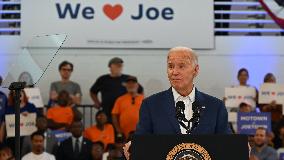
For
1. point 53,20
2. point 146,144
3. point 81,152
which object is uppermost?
point 53,20

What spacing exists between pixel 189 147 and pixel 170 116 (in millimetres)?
451

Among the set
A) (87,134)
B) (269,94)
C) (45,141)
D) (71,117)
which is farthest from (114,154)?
(269,94)

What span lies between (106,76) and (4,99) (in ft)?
5.66

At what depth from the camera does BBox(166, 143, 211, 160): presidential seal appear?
143 inches

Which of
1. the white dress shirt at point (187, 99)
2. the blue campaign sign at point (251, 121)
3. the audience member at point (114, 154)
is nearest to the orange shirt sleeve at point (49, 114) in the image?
the audience member at point (114, 154)

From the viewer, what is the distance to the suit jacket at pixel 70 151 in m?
10.2

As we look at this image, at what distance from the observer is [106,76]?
38.5ft

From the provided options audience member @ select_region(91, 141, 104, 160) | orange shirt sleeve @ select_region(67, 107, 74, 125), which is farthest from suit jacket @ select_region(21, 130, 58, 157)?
audience member @ select_region(91, 141, 104, 160)

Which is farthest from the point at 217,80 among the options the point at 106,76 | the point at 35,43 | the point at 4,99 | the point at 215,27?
the point at 35,43

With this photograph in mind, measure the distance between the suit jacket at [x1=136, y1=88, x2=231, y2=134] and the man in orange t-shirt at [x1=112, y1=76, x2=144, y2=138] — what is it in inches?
267

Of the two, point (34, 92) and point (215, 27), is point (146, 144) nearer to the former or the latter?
point (34, 92)

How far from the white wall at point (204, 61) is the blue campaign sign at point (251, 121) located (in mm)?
2437

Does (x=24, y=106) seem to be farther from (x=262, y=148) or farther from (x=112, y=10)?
(x=262, y=148)

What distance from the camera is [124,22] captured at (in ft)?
42.9
